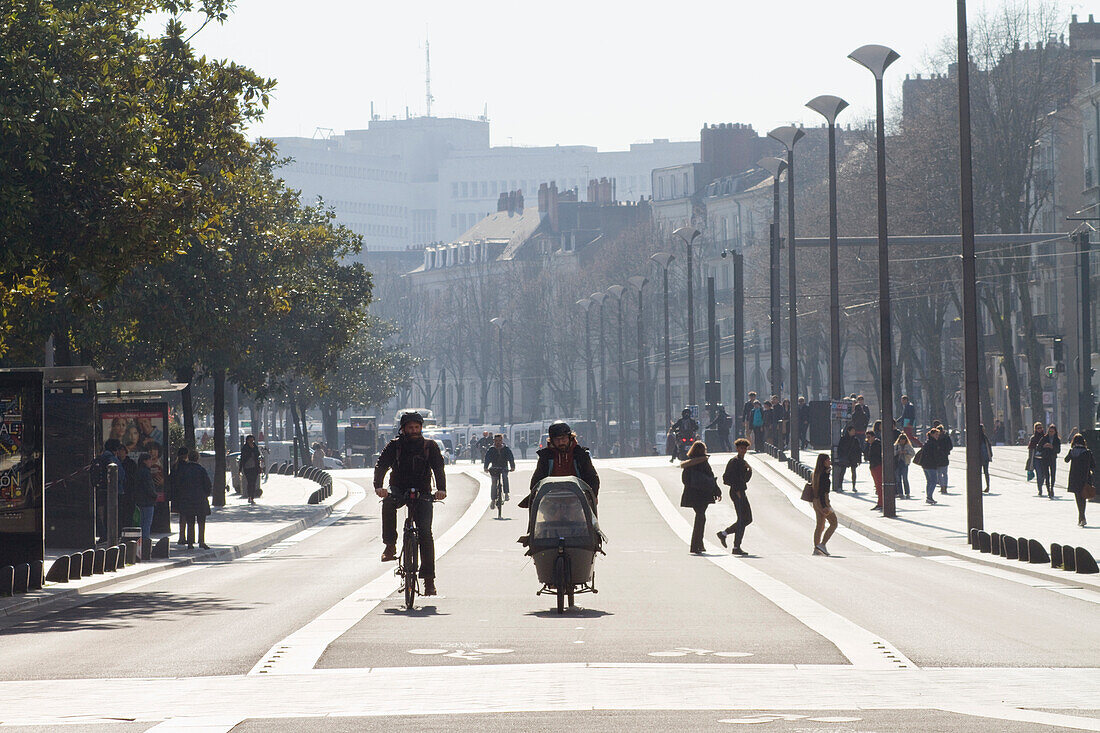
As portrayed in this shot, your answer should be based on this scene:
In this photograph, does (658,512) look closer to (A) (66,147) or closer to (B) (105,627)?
(A) (66,147)

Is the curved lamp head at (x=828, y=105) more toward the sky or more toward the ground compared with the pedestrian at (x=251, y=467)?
more toward the sky

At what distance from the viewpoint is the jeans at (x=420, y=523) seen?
16172mm

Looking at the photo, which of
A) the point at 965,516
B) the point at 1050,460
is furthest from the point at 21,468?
the point at 1050,460

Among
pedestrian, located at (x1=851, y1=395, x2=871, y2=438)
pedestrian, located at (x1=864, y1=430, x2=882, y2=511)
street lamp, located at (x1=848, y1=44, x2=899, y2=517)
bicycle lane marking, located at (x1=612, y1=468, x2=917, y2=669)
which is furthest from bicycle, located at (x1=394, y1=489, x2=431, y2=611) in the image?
pedestrian, located at (x1=851, y1=395, x2=871, y2=438)

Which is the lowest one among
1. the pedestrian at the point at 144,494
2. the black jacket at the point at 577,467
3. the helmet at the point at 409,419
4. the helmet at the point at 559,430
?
the pedestrian at the point at 144,494

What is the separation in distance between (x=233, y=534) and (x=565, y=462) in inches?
771

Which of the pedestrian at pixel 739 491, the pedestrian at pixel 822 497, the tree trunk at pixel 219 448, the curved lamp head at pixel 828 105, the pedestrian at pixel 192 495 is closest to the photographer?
the pedestrian at pixel 739 491

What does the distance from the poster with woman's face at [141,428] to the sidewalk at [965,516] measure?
39.4 feet

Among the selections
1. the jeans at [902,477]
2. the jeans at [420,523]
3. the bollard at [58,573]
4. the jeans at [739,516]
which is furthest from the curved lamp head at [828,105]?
the jeans at [420,523]

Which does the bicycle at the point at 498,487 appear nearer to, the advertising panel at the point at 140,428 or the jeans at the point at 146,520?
the advertising panel at the point at 140,428

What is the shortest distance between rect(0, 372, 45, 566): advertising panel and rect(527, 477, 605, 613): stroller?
7.71 m

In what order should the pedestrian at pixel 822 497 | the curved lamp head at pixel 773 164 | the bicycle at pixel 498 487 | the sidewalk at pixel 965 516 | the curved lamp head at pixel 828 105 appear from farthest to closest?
the curved lamp head at pixel 773 164, the curved lamp head at pixel 828 105, the bicycle at pixel 498 487, the pedestrian at pixel 822 497, the sidewalk at pixel 965 516

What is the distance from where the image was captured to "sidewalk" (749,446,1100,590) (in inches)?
1101

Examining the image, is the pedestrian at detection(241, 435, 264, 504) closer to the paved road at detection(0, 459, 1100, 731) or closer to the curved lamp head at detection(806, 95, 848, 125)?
the curved lamp head at detection(806, 95, 848, 125)
